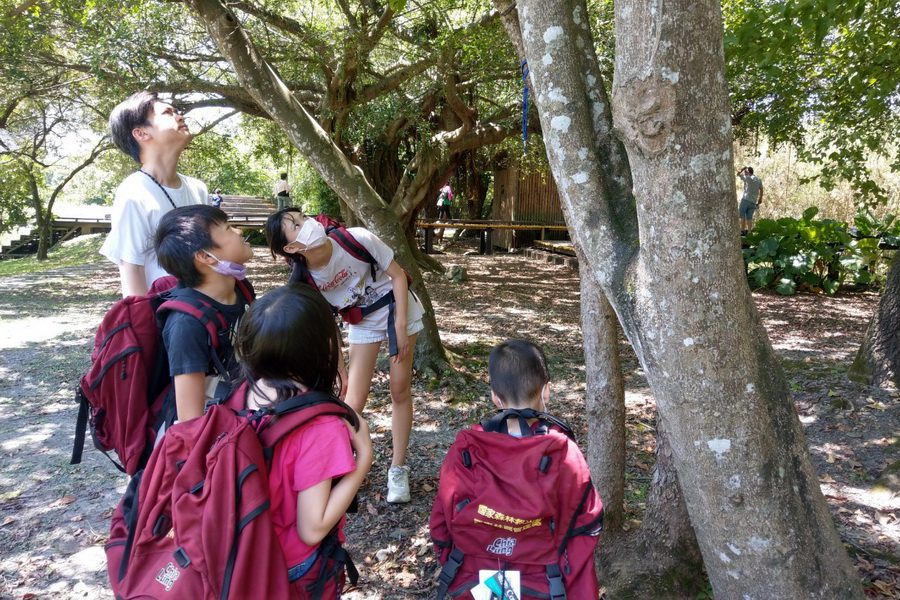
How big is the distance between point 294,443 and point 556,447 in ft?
2.48

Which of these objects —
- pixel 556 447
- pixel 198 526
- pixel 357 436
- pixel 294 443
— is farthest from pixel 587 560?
pixel 198 526

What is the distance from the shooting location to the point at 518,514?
6.01ft

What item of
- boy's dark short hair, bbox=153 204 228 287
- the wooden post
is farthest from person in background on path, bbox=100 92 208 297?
the wooden post

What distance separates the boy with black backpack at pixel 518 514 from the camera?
1854mm

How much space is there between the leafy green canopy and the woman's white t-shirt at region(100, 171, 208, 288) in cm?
371

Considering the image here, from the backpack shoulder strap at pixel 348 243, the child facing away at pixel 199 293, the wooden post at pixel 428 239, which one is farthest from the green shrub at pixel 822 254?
the child facing away at pixel 199 293

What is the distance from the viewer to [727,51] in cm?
495

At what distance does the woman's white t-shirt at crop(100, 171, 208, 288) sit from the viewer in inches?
86.8

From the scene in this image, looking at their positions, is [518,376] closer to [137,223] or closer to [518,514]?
[518,514]

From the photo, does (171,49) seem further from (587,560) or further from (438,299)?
(587,560)

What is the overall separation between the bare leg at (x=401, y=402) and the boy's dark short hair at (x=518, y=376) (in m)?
1.19

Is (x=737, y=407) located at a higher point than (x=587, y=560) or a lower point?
higher

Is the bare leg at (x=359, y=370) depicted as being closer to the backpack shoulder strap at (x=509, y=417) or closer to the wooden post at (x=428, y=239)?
the backpack shoulder strap at (x=509, y=417)

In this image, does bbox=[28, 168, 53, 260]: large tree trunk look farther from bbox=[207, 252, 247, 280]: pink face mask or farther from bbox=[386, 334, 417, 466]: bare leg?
bbox=[207, 252, 247, 280]: pink face mask
